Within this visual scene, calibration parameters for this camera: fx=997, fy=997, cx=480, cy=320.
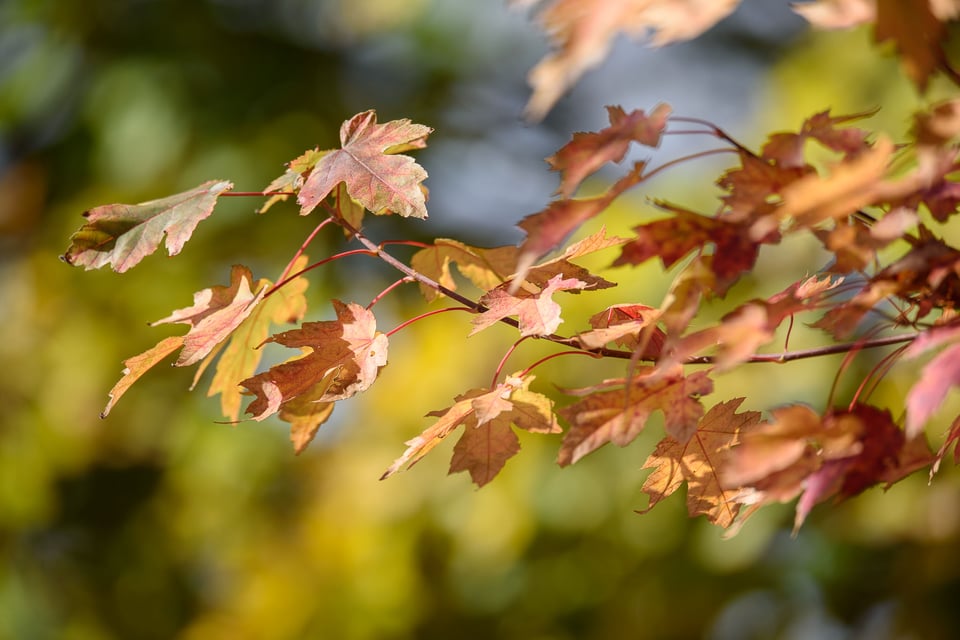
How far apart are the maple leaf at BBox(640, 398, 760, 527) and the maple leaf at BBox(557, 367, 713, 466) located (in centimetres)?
11

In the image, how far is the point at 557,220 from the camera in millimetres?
609

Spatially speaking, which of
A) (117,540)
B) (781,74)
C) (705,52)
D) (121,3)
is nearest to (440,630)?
(117,540)

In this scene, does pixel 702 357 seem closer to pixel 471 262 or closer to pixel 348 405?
pixel 471 262

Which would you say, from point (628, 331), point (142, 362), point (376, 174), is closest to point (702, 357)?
point (628, 331)

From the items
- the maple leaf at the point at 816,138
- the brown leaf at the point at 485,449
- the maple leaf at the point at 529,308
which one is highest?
the maple leaf at the point at 816,138

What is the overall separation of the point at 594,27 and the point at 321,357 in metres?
0.39

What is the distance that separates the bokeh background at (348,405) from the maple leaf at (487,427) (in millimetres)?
2074

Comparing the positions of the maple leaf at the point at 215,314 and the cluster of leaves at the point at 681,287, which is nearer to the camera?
the cluster of leaves at the point at 681,287

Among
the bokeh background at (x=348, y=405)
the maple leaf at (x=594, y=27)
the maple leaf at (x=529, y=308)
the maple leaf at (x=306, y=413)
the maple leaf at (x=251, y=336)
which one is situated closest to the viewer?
the maple leaf at (x=594, y=27)

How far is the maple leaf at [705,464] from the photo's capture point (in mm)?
780

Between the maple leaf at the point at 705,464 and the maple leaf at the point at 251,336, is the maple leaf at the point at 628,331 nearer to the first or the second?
the maple leaf at the point at 705,464

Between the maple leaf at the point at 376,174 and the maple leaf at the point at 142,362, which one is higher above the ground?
the maple leaf at the point at 376,174

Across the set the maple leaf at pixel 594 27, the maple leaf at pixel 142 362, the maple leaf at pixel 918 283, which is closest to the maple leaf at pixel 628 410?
the maple leaf at pixel 918 283

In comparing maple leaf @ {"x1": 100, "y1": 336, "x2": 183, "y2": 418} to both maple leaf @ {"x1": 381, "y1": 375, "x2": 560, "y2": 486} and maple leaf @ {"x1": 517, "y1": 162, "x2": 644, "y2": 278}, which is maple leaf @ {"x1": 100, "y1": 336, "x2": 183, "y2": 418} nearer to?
maple leaf @ {"x1": 381, "y1": 375, "x2": 560, "y2": 486}
